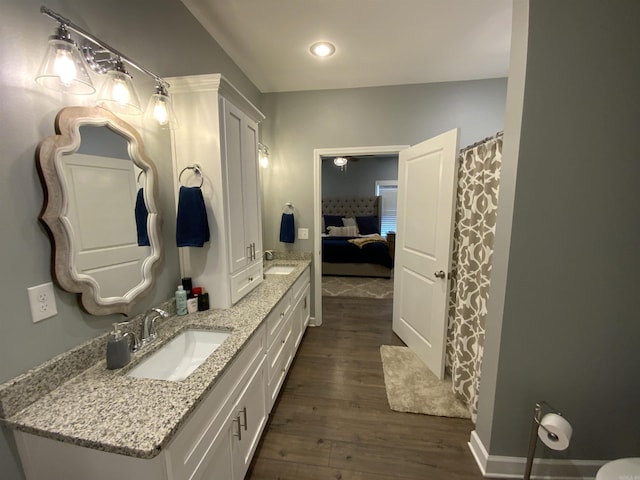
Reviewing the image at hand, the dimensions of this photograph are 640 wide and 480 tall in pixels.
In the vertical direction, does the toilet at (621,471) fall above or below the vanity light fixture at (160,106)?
below

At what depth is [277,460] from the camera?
59.7 inches

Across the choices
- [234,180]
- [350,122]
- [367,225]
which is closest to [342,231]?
[367,225]

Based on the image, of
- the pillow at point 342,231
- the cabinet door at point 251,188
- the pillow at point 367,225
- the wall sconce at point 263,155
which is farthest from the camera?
the pillow at point 367,225

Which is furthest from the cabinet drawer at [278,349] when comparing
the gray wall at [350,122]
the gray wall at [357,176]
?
the gray wall at [357,176]

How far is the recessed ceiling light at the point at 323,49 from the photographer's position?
2078 mm

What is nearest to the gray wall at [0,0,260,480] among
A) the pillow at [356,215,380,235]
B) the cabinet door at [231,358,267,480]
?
the cabinet door at [231,358,267,480]

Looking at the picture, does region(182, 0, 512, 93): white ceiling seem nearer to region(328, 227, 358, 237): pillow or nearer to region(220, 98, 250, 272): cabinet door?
region(220, 98, 250, 272): cabinet door

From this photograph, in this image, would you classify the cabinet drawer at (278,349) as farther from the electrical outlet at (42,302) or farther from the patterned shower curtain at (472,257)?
the patterned shower curtain at (472,257)

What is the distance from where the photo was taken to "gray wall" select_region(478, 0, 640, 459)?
1.16 meters

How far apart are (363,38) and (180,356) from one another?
2.52m

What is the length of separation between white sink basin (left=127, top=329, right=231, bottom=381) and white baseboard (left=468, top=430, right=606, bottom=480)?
1.63m

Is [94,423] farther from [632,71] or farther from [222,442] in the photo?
[632,71]

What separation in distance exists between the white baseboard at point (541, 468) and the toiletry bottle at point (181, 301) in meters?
1.93

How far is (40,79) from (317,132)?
90.8 inches
